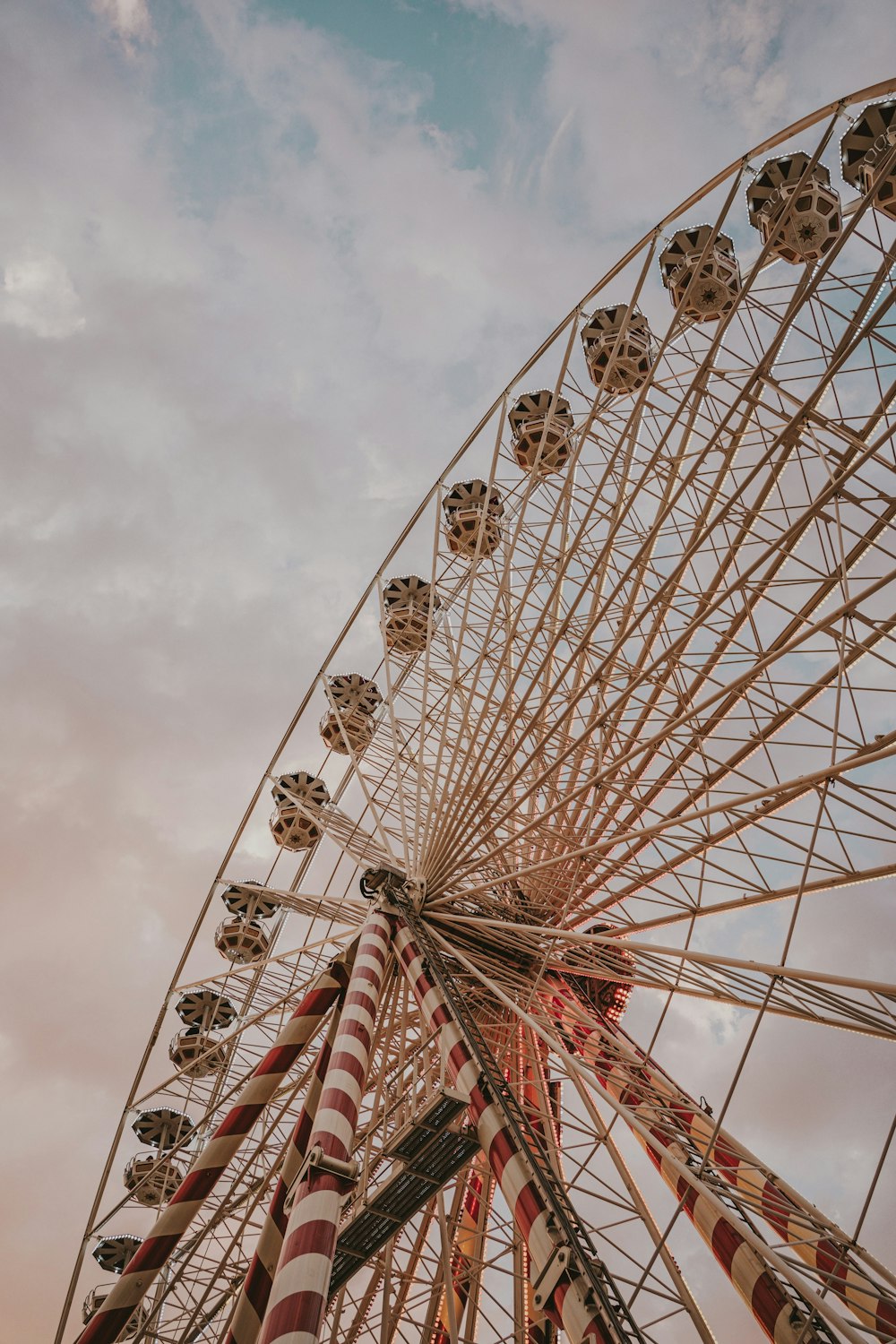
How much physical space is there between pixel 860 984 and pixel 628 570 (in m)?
5.98

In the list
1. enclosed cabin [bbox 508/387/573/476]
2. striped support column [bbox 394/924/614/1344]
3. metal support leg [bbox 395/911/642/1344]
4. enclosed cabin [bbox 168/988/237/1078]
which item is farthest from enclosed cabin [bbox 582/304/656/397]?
enclosed cabin [bbox 168/988/237/1078]

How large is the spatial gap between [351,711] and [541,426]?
8.73 meters

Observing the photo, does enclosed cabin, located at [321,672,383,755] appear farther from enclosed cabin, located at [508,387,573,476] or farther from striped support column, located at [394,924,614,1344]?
striped support column, located at [394,924,614,1344]

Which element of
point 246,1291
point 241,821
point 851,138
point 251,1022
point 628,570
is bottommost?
point 246,1291

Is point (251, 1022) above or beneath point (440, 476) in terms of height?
beneath

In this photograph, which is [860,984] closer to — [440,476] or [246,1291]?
[246,1291]

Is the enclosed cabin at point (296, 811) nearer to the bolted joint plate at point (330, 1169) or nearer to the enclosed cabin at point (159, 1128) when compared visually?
the enclosed cabin at point (159, 1128)

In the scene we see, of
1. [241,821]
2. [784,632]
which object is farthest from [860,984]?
[241,821]

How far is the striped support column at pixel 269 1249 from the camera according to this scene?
37.9 feet

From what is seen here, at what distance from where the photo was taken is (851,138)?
43.2ft

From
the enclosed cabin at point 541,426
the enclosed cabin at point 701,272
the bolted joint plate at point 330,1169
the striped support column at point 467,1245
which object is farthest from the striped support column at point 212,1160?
the enclosed cabin at point 701,272

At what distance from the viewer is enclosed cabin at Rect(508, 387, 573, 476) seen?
20.6m

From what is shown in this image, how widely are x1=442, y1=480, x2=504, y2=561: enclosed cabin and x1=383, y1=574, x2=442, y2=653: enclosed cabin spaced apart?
1.78 meters

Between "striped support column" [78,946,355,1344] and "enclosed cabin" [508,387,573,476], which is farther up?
"enclosed cabin" [508,387,573,476]
